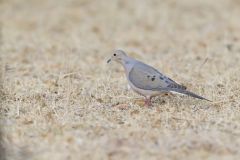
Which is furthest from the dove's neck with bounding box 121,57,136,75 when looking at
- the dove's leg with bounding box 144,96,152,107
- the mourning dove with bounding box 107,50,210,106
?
the dove's leg with bounding box 144,96,152,107

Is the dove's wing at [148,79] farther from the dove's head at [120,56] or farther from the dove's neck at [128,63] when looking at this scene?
the dove's head at [120,56]

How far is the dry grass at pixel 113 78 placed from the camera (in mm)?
5328

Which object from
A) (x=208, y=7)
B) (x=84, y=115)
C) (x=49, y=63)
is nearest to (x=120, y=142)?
(x=84, y=115)

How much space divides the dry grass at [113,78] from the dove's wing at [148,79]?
8.7 inches

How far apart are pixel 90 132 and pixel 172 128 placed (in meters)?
0.68

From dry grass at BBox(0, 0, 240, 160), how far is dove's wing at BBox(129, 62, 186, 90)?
0.22m

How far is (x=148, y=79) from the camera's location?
646cm

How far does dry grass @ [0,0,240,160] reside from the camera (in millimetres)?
5328

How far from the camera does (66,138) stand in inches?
215

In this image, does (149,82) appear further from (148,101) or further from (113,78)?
(113,78)

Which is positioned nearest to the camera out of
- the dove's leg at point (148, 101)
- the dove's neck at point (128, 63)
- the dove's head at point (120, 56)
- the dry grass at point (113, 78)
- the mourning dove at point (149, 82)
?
the dry grass at point (113, 78)

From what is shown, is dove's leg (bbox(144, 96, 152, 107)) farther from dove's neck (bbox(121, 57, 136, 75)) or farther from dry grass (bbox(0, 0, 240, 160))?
dove's neck (bbox(121, 57, 136, 75))

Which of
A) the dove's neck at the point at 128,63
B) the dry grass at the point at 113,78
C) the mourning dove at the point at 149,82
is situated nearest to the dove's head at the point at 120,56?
the dove's neck at the point at 128,63

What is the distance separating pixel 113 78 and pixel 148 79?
1866 millimetres
